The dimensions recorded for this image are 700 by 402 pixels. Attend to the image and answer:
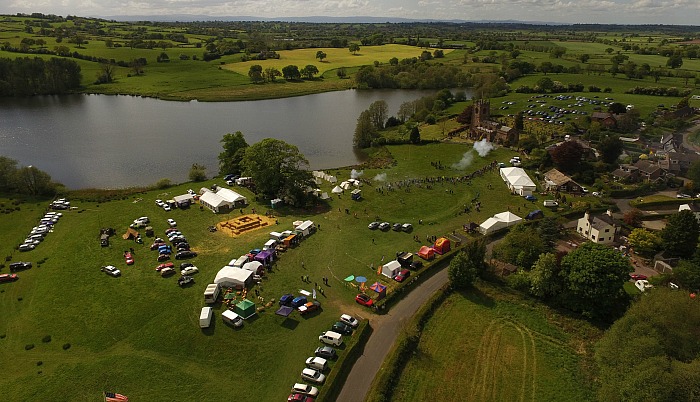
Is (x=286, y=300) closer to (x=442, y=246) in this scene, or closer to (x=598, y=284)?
(x=442, y=246)

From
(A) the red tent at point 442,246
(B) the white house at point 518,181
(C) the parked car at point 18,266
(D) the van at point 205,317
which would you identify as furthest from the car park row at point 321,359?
(B) the white house at point 518,181

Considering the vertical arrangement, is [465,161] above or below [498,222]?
above

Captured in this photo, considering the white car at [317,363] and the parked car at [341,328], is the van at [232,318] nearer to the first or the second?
the white car at [317,363]

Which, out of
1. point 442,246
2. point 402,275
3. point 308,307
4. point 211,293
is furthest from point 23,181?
point 442,246

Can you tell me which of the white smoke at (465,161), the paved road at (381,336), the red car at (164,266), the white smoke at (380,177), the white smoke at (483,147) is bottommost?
the paved road at (381,336)

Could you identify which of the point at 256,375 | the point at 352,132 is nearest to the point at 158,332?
the point at 256,375

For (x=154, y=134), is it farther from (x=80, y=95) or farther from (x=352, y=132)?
(x=80, y=95)
